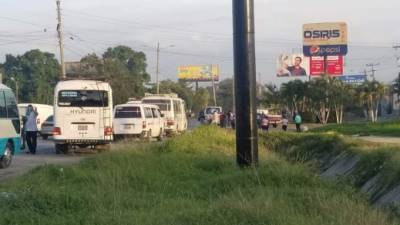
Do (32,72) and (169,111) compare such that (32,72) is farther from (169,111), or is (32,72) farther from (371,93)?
(169,111)

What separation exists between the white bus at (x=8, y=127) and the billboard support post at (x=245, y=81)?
7.66 m

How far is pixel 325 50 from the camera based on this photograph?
70.2 metres

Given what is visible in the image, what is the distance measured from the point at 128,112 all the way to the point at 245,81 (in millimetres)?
15712

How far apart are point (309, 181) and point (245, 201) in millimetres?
3728

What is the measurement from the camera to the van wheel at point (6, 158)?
19.0m

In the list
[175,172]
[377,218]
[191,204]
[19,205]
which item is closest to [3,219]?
[19,205]

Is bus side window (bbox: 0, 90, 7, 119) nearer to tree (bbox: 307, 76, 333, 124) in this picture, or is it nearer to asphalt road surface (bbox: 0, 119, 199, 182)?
asphalt road surface (bbox: 0, 119, 199, 182)

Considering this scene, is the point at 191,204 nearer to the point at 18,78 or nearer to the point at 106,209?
the point at 106,209

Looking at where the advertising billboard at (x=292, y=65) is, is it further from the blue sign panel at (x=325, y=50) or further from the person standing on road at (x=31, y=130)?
the person standing on road at (x=31, y=130)

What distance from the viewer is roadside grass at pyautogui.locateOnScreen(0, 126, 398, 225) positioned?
8.38m

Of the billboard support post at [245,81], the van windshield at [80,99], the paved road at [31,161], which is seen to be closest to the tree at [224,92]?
the van windshield at [80,99]

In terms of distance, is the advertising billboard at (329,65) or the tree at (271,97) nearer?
the tree at (271,97)

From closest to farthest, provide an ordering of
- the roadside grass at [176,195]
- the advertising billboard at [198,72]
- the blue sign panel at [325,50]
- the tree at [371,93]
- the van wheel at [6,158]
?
the roadside grass at [176,195]
the van wheel at [6,158]
the tree at [371,93]
the blue sign panel at [325,50]
the advertising billboard at [198,72]

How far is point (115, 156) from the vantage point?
52.1 ft
